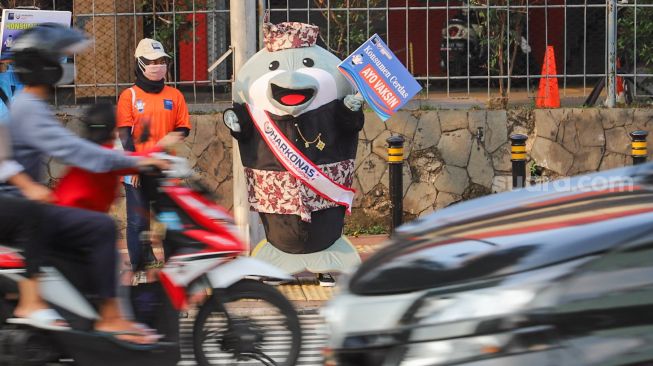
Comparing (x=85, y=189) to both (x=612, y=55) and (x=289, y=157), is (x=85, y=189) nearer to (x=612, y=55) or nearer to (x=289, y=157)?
(x=289, y=157)

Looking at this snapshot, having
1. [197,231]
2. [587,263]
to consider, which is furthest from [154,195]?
[587,263]

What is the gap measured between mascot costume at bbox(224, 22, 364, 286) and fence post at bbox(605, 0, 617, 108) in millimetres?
3983

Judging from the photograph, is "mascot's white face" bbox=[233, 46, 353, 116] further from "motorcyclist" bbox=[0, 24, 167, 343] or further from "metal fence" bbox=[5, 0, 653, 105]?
"motorcyclist" bbox=[0, 24, 167, 343]

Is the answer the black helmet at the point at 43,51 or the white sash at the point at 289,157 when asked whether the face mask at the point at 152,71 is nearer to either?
the white sash at the point at 289,157

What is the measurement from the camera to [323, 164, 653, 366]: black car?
370cm

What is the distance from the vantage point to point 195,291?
5.64 m

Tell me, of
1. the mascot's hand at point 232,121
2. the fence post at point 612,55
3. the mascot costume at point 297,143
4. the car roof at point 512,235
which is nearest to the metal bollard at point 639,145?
the fence post at point 612,55

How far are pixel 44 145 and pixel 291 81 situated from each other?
3288 mm

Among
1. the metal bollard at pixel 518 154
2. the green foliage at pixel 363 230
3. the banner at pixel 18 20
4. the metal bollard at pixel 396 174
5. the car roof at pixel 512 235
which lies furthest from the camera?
the green foliage at pixel 363 230

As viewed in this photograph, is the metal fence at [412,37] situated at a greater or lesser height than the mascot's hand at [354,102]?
greater

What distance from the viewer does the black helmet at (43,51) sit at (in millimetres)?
5578

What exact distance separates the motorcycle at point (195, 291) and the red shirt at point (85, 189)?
10.0 inches

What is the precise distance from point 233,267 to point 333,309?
1.40 meters

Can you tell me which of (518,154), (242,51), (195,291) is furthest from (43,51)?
(518,154)
